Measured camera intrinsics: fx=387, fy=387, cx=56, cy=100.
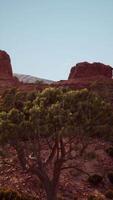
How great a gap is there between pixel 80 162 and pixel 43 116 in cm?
1198

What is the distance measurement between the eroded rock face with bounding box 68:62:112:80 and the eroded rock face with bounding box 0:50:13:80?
42.2 feet

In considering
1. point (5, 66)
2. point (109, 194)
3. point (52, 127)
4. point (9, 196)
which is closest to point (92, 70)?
point (5, 66)

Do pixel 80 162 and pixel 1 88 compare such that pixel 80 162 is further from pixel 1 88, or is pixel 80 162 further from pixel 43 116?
pixel 1 88

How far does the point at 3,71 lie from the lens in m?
77.1

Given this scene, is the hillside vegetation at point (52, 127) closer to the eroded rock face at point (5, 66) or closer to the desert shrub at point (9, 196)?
the desert shrub at point (9, 196)

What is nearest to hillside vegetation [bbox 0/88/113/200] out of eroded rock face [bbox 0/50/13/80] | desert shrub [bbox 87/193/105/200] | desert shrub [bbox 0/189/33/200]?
desert shrub [bbox 87/193/105/200]

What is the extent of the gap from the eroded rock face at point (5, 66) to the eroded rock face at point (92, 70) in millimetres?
12852

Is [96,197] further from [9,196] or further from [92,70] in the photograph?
[92,70]

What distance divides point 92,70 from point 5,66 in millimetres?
17621

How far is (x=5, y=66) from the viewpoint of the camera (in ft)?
258

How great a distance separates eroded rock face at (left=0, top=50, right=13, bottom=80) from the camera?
75.6 m

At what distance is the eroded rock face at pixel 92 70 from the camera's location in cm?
7738

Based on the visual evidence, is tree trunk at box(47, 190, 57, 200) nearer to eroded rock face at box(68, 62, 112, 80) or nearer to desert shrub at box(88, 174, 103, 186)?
desert shrub at box(88, 174, 103, 186)

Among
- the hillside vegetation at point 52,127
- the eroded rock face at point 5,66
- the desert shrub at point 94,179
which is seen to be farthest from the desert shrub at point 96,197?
the eroded rock face at point 5,66
